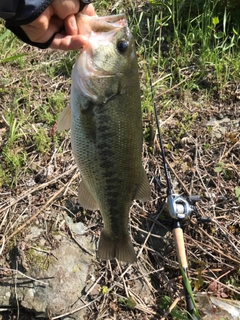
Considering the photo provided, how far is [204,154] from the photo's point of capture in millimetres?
3855

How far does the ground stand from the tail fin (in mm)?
703

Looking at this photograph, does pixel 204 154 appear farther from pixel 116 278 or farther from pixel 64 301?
pixel 64 301

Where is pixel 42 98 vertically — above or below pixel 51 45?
below

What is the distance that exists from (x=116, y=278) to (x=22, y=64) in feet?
7.82

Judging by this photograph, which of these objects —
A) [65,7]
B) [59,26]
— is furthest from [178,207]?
[65,7]

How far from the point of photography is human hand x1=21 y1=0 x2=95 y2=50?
6.80ft

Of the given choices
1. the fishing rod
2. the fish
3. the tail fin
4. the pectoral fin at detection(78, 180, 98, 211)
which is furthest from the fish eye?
the fishing rod

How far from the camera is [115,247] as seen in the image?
2441mm

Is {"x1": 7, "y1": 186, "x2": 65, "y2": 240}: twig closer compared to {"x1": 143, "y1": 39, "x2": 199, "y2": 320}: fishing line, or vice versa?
{"x1": 143, "y1": 39, "x2": 199, "y2": 320}: fishing line

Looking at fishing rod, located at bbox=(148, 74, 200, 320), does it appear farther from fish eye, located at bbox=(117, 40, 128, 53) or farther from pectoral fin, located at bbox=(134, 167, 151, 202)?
fish eye, located at bbox=(117, 40, 128, 53)

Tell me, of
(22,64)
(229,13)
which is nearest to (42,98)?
(22,64)

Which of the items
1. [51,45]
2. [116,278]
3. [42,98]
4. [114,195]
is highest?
[51,45]

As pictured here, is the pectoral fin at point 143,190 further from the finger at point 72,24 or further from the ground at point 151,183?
the ground at point 151,183

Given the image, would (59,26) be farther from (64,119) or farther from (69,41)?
(64,119)
